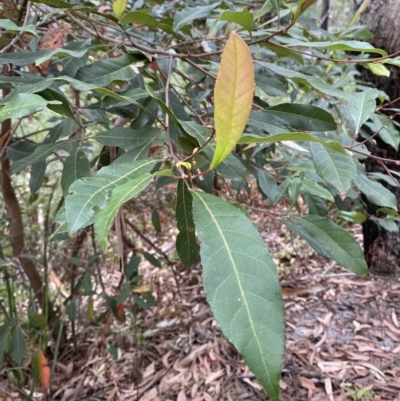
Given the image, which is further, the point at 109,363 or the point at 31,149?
the point at 109,363

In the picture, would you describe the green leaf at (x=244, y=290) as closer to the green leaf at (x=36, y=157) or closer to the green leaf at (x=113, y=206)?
the green leaf at (x=113, y=206)

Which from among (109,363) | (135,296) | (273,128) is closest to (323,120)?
(273,128)

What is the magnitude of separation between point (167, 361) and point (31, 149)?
3.44 ft

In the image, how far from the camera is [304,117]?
672 millimetres

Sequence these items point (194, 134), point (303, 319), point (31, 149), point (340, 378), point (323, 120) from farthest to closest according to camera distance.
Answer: point (303, 319), point (340, 378), point (31, 149), point (323, 120), point (194, 134)

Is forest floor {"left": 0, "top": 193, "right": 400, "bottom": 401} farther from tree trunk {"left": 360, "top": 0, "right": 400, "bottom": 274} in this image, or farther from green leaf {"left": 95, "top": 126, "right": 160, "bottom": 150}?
green leaf {"left": 95, "top": 126, "right": 160, "bottom": 150}

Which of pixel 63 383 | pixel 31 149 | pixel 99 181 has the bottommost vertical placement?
pixel 63 383

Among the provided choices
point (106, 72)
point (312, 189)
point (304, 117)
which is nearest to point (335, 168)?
point (304, 117)

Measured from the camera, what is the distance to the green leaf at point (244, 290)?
0.31 m

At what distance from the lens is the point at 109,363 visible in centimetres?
147

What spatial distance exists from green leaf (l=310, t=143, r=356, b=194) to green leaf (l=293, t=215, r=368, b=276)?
0.08m

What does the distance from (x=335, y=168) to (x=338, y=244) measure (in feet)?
0.44

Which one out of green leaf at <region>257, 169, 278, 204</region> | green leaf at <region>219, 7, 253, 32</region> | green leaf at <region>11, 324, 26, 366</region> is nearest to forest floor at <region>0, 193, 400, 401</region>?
green leaf at <region>11, 324, 26, 366</region>

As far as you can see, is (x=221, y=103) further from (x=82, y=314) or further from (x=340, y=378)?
(x=82, y=314)
